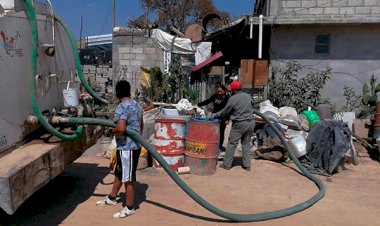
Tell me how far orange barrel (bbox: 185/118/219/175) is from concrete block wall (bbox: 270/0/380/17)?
6558mm

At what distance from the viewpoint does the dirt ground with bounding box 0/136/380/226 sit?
192 inches

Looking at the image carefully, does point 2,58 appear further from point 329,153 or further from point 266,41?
point 266,41

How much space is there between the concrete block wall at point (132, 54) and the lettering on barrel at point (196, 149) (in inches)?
354

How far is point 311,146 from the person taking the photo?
761cm

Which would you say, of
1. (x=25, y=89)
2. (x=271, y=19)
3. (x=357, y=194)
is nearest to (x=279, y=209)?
(x=357, y=194)

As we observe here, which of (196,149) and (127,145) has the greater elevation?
(127,145)

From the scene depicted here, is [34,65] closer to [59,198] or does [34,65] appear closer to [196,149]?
[59,198]

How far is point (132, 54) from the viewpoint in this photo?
1563 cm

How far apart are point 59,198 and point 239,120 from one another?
10.9 feet

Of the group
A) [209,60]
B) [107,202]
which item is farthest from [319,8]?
[107,202]

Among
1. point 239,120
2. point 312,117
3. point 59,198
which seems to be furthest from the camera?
point 312,117

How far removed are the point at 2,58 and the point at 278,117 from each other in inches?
254

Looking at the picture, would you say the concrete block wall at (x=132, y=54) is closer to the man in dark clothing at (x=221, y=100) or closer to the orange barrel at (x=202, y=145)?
the man in dark clothing at (x=221, y=100)

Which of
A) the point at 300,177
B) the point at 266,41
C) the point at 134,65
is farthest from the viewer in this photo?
the point at 134,65
